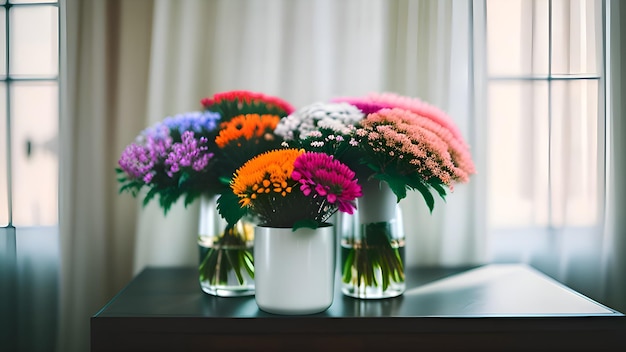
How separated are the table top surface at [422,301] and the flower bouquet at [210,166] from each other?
5 cm

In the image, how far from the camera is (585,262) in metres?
1.30

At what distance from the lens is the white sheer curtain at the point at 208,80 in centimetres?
128

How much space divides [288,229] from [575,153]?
33.6 inches

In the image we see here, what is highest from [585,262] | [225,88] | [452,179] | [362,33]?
[362,33]

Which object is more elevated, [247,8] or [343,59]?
[247,8]

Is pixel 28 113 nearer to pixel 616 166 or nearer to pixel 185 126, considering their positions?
pixel 185 126

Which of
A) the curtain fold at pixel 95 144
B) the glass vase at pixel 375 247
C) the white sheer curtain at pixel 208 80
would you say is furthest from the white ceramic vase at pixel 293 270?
the curtain fold at pixel 95 144

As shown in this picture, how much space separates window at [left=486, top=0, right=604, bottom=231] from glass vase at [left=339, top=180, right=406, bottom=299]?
0.47 meters

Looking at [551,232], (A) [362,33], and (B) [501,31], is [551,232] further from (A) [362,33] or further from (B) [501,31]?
(A) [362,33]

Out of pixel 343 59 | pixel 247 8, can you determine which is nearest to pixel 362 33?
pixel 343 59

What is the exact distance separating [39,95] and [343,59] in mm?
766

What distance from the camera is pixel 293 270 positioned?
85 centimetres

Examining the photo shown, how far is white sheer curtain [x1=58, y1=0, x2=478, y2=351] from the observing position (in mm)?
1277

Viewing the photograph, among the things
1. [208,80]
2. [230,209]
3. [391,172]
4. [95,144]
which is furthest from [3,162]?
[391,172]
